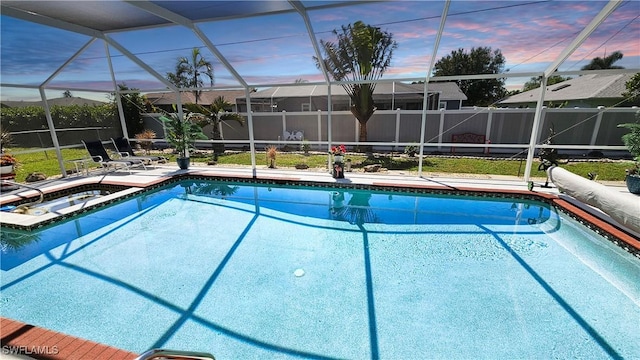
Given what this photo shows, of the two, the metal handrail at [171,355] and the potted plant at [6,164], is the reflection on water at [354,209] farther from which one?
the potted plant at [6,164]

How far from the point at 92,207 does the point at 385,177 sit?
681 centimetres

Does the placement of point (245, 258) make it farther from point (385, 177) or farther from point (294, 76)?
point (294, 76)

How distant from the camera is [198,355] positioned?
54.1 inches

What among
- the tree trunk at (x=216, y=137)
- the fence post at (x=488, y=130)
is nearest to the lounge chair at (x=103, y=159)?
the tree trunk at (x=216, y=137)

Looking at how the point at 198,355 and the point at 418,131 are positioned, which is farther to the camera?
the point at 418,131

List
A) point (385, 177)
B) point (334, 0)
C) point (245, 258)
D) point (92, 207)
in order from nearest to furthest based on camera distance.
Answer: point (245, 258) < point (334, 0) < point (92, 207) < point (385, 177)

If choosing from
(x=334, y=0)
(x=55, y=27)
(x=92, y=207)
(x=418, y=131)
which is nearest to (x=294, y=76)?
(x=334, y=0)

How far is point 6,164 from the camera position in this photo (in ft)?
22.9

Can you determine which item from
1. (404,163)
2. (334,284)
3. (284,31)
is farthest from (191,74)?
(334,284)

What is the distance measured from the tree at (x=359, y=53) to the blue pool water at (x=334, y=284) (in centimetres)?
409

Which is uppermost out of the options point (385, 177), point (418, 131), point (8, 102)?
point (8, 102)

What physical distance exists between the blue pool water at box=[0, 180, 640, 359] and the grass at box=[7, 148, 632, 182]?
2927mm

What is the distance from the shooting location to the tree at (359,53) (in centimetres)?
692

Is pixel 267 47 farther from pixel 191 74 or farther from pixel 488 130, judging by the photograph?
pixel 488 130
